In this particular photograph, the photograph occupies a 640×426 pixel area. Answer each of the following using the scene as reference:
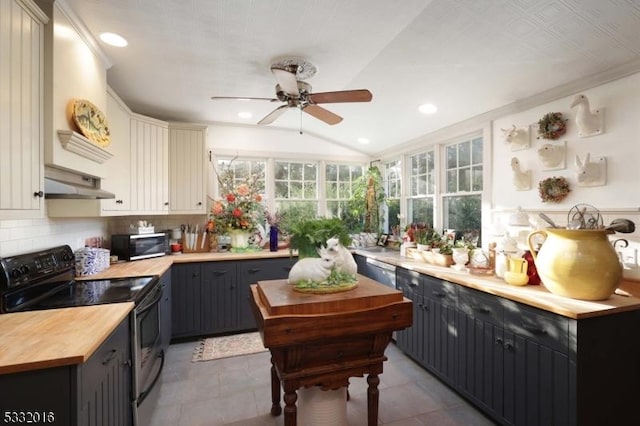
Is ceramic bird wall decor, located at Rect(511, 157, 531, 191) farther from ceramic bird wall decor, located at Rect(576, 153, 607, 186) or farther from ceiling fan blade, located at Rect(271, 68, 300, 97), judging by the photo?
ceiling fan blade, located at Rect(271, 68, 300, 97)

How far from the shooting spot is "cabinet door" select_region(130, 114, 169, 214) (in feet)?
10.2

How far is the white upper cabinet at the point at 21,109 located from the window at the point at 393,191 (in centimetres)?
369

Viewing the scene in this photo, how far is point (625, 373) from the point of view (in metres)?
1.67

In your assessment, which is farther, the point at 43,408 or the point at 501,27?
the point at 501,27

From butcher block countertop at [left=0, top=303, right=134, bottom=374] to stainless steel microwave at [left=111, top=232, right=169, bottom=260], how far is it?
5.13 feet

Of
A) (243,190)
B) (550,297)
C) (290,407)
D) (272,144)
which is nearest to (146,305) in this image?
(290,407)

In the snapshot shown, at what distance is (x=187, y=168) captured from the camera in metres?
3.61

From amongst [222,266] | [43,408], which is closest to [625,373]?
[43,408]

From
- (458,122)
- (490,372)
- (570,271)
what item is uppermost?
(458,122)

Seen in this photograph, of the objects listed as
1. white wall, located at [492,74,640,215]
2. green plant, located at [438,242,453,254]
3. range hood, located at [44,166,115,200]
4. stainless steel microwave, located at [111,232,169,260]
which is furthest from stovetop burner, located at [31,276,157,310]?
white wall, located at [492,74,640,215]

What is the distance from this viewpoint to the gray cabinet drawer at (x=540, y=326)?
1602 millimetres

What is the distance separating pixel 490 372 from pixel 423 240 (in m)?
1.39

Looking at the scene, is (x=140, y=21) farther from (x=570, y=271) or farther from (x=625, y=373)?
(x=625, y=373)

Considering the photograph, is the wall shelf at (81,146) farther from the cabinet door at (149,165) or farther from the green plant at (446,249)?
the green plant at (446,249)
